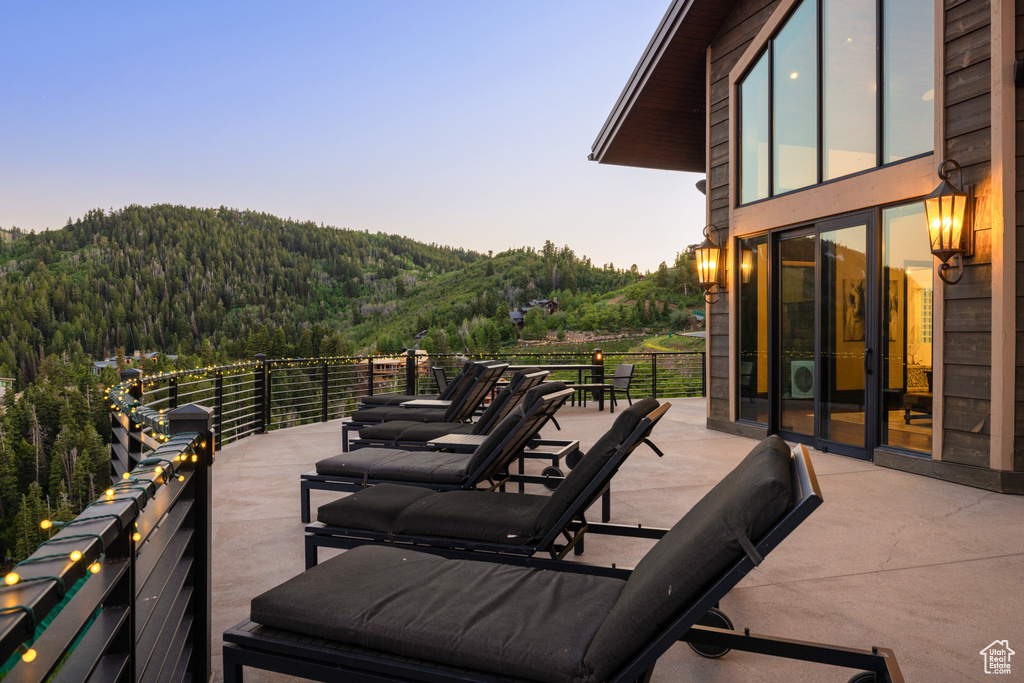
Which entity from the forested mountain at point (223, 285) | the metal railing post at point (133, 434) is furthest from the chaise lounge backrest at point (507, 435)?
the forested mountain at point (223, 285)

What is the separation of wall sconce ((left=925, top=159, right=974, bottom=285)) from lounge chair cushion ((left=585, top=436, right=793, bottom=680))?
4380 millimetres

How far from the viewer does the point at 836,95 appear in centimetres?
614

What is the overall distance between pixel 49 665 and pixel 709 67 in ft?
28.5

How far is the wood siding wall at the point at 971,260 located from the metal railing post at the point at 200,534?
517 cm

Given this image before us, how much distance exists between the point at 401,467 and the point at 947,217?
4443mm

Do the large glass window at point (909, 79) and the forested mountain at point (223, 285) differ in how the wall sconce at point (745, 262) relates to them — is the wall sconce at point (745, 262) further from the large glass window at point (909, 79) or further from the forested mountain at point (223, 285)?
the forested mountain at point (223, 285)

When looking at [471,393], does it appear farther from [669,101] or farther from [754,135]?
[669,101]

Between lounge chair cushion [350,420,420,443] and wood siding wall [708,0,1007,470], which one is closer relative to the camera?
wood siding wall [708,0,1007,470]

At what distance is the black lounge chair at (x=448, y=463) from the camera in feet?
10.6

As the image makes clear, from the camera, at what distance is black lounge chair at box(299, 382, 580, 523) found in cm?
324

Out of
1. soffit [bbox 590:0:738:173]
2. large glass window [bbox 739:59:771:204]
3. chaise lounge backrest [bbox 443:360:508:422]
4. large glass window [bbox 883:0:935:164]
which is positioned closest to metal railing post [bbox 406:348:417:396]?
chaise lounge backrest [bbox 443:360:508:422]

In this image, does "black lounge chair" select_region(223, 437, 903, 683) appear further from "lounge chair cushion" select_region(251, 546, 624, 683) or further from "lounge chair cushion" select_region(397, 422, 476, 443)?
"lounge chair cushion" select_region(397, 422, 476, 443)

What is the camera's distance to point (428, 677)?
1408 mm

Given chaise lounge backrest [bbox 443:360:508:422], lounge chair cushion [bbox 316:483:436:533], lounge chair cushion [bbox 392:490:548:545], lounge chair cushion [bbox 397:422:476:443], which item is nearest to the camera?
lounge chair cushion [bbox 392:490:548:545]
